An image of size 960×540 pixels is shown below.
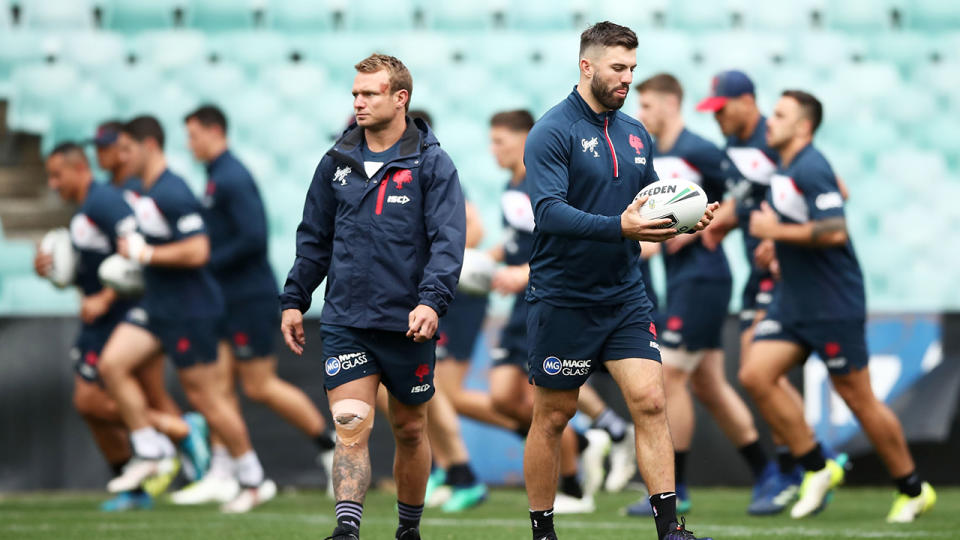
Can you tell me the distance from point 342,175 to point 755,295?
13.5 ft

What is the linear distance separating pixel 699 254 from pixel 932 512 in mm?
2051

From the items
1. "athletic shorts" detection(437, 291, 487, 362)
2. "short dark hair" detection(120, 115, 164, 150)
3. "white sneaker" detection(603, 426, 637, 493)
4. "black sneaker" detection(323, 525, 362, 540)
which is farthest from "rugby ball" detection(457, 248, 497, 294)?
"black sneaker" detection(323, 525, 362, 540)

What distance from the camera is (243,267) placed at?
31.3 feet

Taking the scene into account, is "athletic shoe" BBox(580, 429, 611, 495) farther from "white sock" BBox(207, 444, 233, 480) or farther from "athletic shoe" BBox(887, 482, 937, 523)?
"white sock" BBox(207, 444, 233, 480)

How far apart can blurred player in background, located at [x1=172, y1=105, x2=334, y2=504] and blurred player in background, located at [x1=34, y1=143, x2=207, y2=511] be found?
63 centimetres

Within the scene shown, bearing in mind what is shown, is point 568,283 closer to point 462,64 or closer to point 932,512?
point 932,512

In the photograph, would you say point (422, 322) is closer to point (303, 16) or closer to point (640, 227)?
point (640, 227)

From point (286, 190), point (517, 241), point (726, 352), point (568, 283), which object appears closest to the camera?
point (568, 283)

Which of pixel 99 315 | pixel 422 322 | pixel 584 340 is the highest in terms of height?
pixel 422 322

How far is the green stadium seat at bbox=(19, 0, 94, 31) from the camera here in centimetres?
1370

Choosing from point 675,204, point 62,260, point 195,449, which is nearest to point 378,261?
point 675,204

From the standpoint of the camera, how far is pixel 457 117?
1343 cm

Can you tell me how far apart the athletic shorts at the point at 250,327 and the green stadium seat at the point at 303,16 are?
16.6 ft

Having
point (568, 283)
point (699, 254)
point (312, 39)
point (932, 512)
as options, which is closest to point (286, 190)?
point (312, 39)
